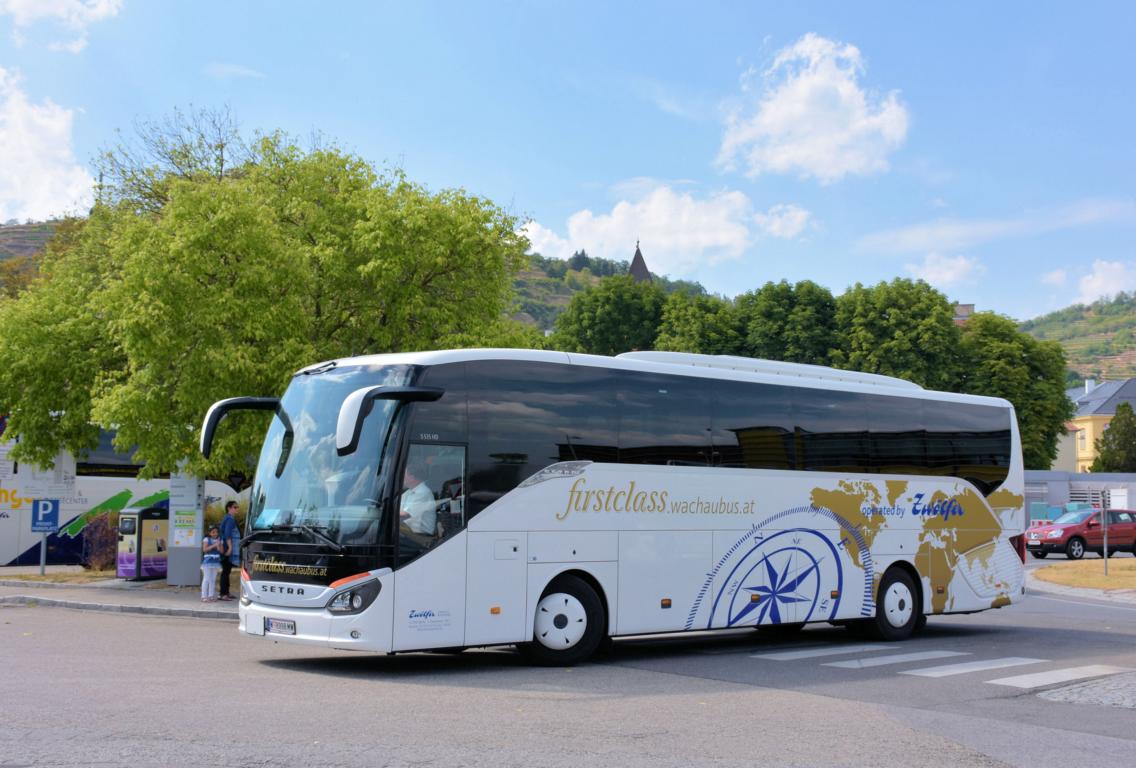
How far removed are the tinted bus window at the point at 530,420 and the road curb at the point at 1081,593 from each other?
16.8 meters

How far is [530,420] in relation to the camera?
1318 cm

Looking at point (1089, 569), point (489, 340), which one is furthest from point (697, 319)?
point (489, 340)

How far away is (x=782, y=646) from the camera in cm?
1652

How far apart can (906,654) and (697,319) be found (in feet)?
183

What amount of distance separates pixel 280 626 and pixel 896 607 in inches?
367

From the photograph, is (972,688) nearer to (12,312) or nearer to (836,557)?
(836,557)

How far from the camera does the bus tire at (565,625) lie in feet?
43.3

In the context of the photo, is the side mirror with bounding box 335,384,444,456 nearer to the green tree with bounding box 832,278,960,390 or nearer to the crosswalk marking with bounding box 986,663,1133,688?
the crosswalk marking with bounding box 986,663,1133,688

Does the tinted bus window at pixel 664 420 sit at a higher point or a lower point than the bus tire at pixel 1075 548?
higher

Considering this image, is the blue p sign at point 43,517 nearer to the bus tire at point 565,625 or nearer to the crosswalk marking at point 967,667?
the bus tire at point 565,625

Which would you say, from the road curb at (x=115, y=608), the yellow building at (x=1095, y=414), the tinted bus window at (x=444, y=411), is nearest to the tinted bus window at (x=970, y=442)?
the tinted bus window at (x=444, y=411)

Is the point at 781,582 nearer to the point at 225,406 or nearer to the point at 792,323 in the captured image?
the point at 225,406

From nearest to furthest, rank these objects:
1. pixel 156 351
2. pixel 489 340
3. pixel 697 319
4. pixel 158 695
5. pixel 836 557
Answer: pixel 158 695 < pixel 836 557 < pixel 156 351 < pixel 489 340 < pixel 697 319

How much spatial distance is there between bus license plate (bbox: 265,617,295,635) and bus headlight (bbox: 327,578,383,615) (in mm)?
686
